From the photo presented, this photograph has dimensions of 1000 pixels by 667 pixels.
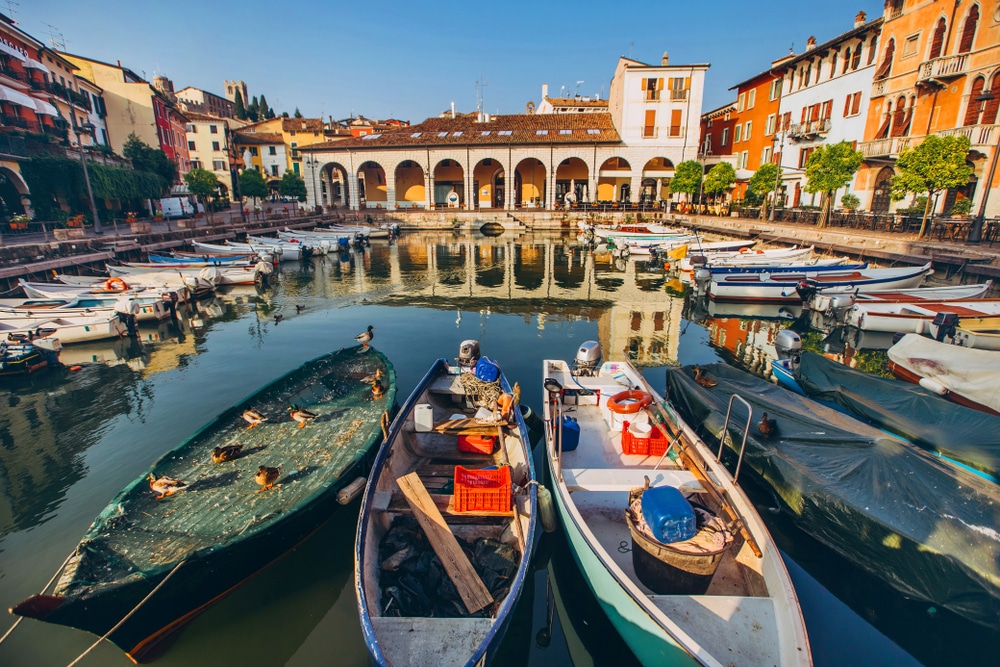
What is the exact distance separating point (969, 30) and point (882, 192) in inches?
331

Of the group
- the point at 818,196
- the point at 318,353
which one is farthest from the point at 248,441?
the point at 818,196

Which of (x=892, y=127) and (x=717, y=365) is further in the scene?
(x=892, y=127)

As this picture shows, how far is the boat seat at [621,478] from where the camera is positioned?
627cm

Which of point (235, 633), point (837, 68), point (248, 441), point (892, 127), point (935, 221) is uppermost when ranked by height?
point (837, 68)

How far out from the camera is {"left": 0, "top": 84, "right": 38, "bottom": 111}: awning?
26.4m

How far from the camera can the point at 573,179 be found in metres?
52.0

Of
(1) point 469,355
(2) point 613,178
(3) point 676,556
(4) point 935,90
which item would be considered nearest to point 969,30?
(4) point 935,90

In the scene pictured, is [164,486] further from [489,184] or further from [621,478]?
[489,184]

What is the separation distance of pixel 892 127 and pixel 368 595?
3641 cm

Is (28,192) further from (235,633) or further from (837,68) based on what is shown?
(837,68)

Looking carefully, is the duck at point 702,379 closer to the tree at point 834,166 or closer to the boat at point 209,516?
the boat at point 209,516

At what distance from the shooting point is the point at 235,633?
5.26 m

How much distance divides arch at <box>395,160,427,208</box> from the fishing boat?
162 ft

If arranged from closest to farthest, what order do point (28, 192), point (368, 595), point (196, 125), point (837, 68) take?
point (368, 595), point (28, 192), point (837, 68), point (196, 125)
